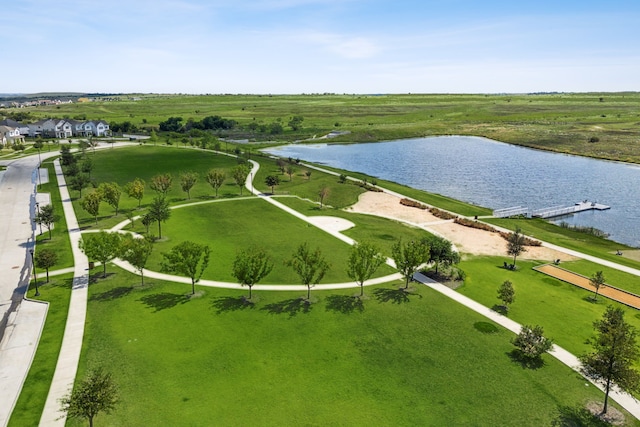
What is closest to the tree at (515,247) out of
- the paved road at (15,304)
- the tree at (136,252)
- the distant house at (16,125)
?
the tree at (136,252)

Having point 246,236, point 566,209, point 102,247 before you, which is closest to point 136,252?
point 102,247

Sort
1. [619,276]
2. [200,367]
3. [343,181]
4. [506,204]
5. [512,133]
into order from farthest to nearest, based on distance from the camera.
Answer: [512,133] → [343,181] → [506,204] → [619,276] → [200,367]

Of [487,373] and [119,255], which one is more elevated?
[119,255]

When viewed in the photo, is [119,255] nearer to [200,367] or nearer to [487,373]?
[200,367]

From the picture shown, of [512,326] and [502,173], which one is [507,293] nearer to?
[512,326]

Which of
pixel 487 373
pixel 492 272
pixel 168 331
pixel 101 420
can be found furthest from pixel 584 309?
pixel 101 420

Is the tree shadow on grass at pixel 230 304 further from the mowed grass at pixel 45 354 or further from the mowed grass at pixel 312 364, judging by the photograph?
the mowed grass at pixel 45 354
